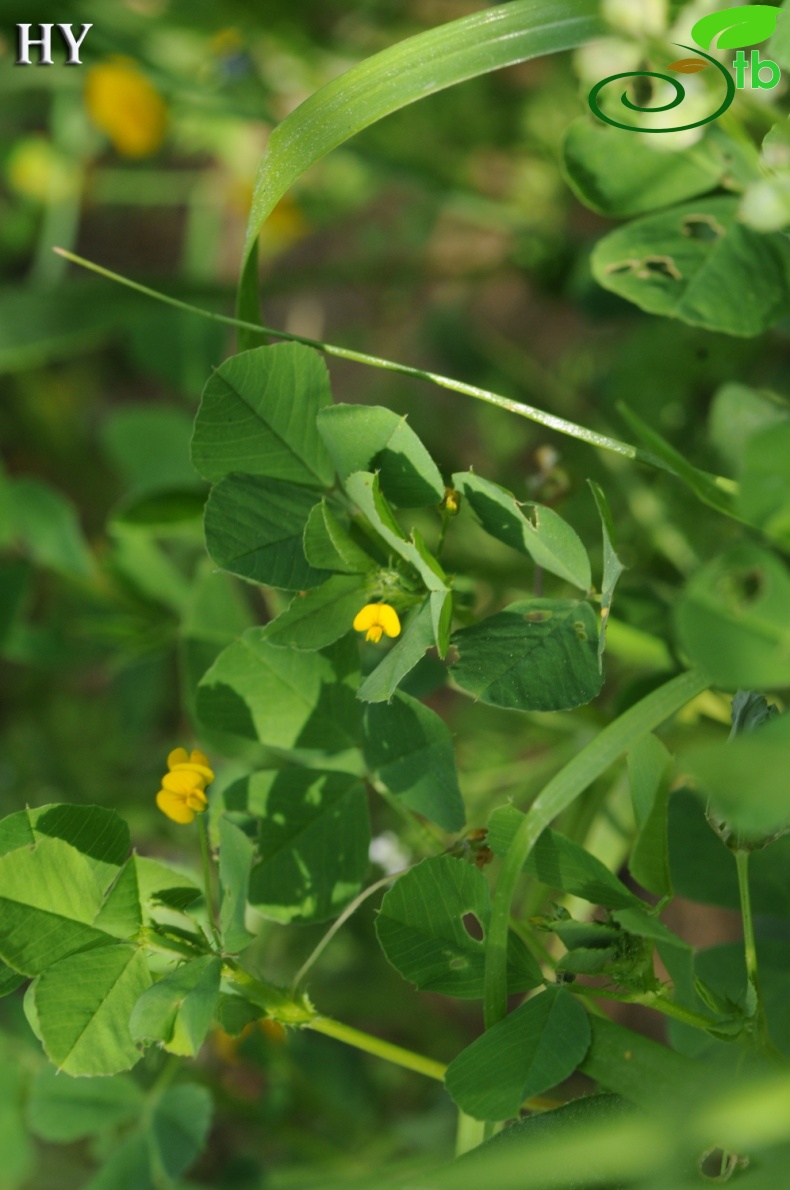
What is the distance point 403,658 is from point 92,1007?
224 mm

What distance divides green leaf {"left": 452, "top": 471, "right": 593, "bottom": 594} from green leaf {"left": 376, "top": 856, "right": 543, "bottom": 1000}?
0.16m

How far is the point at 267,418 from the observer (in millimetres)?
555

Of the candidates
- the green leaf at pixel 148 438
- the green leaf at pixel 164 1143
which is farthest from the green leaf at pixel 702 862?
the green leaf at pixel 148 438

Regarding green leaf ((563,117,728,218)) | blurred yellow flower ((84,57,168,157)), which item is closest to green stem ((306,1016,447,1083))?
green leaf ((563,117,728,218))

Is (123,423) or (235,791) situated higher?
(123,423)

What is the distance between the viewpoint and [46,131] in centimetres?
185

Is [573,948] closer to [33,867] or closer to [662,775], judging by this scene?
[662,775]

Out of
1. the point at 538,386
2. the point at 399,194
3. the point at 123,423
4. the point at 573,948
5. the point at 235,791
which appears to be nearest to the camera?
the point at 573,948

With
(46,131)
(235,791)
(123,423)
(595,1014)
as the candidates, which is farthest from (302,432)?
(46,131)

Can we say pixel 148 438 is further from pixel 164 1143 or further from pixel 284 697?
pixel 164 1143

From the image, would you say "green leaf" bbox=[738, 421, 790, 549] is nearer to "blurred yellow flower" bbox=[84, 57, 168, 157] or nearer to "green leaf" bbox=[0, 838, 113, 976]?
"green leaf" bbox=[0, 838, 113, 976]

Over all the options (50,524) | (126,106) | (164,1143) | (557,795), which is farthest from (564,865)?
(126,106)

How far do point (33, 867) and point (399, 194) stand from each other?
1.44m

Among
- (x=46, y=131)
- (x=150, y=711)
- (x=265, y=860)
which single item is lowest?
(x=150, y=711)
